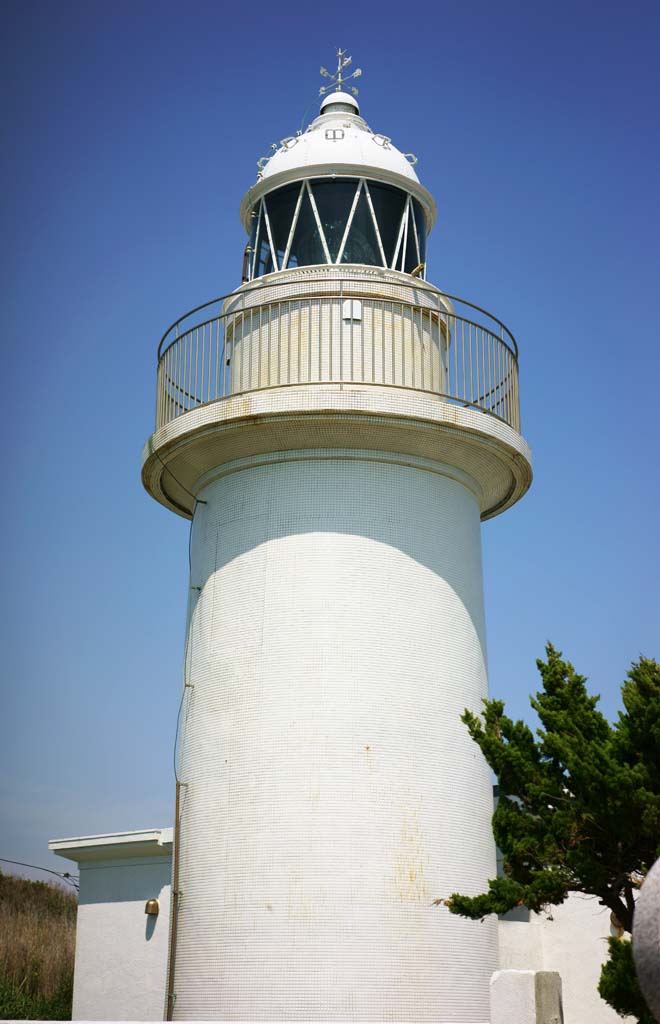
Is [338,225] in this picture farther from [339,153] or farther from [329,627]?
[329,627]

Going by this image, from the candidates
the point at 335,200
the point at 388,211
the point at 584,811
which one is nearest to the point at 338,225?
the point at 335,200

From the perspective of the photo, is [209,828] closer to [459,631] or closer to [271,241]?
[459,631]

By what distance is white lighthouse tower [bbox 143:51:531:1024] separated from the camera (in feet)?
40.9

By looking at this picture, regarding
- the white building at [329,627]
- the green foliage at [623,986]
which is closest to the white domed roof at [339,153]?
the white building at [329,627]

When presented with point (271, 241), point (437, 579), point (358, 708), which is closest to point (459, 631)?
point (437, 579)

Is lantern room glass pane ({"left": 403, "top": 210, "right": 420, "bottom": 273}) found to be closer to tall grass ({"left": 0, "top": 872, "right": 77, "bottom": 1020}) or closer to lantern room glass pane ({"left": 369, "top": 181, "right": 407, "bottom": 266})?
lantern room glass pane ({"left": 369, "top": 181, "right": 407, "bottom": 266})

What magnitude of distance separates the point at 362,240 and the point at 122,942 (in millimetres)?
9208

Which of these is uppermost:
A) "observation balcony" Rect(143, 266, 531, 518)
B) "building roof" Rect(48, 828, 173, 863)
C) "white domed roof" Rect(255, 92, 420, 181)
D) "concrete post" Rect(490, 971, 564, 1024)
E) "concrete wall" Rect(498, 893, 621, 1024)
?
"white domed roof" Rect(255, 92, 420, 181)

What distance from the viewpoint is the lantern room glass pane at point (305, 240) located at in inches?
591

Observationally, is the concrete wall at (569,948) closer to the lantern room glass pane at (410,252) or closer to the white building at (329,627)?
the white building at (329,627)

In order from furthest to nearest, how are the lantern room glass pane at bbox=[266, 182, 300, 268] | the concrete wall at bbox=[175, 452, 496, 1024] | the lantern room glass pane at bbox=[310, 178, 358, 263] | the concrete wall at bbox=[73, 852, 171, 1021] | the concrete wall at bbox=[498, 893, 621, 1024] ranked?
the lantern room glass pane at bbox=[266, 182, 300, 268] → the lantern room glass pane at bbox=[310, 178, 358, 263] → the concrete wall at bbox=[73, 852, 171, 1021] → the concrete wall at bbox=[498, 893, 621, 1024] → the concrete wall at bbox=[175, 452, 496, 1024]

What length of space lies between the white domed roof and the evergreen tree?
7366 mm

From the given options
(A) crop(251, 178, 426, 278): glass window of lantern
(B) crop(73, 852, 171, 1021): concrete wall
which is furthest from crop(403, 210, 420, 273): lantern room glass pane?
(B) crop(73, 852, 171, 1021): concrete wall

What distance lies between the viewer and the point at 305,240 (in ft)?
49.6
